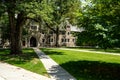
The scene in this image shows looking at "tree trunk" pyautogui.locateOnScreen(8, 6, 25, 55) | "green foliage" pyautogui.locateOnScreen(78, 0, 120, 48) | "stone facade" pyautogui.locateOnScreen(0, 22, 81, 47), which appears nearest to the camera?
"green foliage" pyautogui.locateOnScreen(78, 0, 120, 48)

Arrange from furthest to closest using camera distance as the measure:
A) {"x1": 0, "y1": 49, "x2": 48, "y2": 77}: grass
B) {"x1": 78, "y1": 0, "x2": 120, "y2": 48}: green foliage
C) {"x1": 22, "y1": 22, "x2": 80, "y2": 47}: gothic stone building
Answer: {"x1": 22, "y1": 22, "x2": 80, "y2": 47}: gothic stone building < {"x1": 0, "y1": 49, "x2": 48, "y2": 77}: grass < {"x1": 78, "y1": 0, "x2": 120, "y2": 48}: green foliage

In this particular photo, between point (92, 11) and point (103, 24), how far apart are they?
2.41 m

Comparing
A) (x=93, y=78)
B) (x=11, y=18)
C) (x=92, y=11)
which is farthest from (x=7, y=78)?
(x=11, y=18)

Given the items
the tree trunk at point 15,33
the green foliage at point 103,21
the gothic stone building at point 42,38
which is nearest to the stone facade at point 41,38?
the gothic stone building at point 42,38

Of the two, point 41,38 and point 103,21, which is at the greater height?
point 103,21

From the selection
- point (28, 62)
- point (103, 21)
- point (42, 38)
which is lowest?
point (28, 62)

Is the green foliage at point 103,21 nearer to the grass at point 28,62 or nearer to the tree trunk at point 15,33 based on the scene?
the grass at point 28,62

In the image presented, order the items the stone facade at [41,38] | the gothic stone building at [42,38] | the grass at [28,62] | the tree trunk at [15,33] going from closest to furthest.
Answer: the grass at [28,62]
the tree trunk at [15,33]
the stone facade at [41,38]
the gothic stone building at [42,38]

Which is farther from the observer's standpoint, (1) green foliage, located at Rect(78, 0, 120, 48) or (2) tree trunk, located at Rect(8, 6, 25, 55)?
(2) tree trunk, located at Rect(8, 6, 25, 55)

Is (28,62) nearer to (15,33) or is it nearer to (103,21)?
(103,21)

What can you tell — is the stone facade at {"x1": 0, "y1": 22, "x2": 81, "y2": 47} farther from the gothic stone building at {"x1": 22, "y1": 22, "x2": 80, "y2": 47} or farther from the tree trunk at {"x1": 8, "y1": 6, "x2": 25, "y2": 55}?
the tree trunk at {"x1": 8, "y1": 6, "x2": 25, "y2": 55}

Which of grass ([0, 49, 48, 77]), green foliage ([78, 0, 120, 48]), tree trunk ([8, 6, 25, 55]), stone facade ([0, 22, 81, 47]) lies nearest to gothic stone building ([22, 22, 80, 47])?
stone facade ([0, 22, 81, 47])

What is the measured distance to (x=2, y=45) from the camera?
208ft

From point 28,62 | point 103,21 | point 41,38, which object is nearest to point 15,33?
point 28,62
